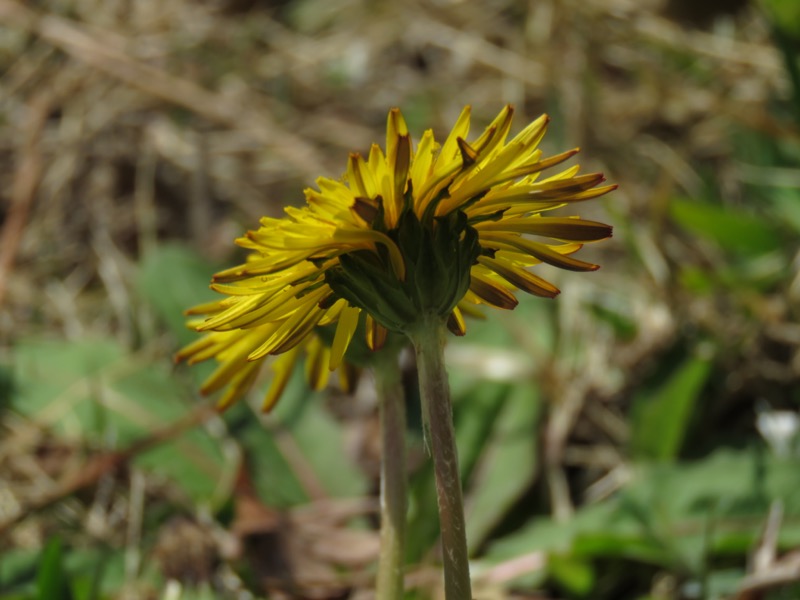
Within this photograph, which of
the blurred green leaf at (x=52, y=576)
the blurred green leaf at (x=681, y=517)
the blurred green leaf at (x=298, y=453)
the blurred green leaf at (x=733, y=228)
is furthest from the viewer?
the blurred green leaf at (x=733, y=228)

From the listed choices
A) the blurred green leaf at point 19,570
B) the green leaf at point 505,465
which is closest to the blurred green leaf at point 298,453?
the green leaf at point 505,465

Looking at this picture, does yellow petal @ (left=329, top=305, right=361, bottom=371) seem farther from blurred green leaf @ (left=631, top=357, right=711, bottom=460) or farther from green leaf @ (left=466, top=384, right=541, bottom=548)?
blurred green leaf @ (left=631, top=357, right=711, bottom=460)

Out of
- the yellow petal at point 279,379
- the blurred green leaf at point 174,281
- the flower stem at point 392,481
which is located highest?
the blurred green leaf at point 174,281

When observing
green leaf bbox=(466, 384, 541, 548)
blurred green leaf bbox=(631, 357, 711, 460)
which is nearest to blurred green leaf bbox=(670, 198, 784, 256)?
blurred green leaf bbox=(631, 357, 711, 460)

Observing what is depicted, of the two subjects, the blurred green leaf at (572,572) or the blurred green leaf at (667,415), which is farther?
the blurred green leaf at (667,415)

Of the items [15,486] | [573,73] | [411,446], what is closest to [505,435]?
[411,446]

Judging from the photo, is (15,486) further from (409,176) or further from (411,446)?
(409,176)

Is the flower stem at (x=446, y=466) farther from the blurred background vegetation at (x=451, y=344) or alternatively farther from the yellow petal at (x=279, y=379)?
the blurred background vegetation at (x=451, y=344)

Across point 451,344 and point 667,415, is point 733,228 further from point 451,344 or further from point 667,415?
point 451,344
